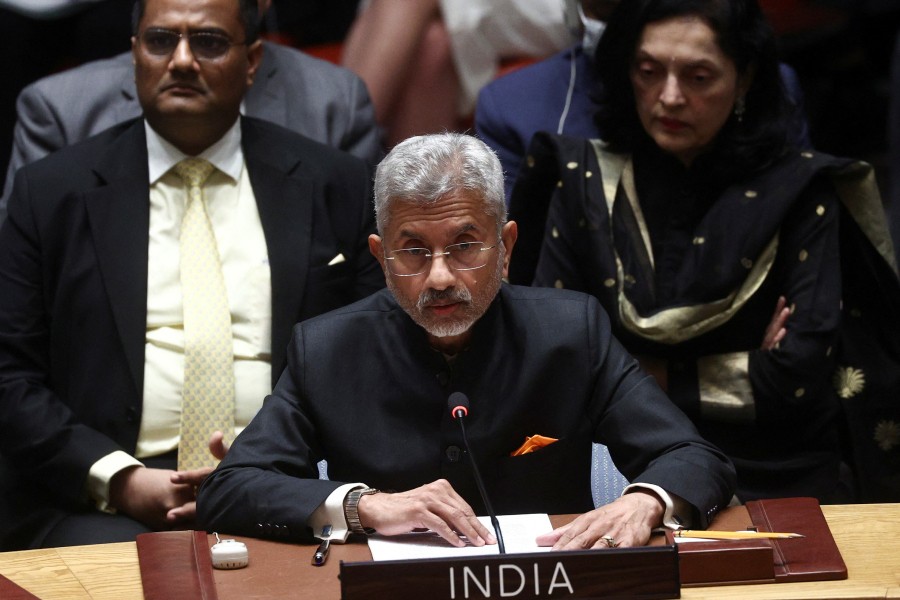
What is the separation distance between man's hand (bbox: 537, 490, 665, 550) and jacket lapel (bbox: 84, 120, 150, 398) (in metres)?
1.15

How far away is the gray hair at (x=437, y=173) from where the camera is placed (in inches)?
93.8

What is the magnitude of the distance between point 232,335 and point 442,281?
812 millimetres

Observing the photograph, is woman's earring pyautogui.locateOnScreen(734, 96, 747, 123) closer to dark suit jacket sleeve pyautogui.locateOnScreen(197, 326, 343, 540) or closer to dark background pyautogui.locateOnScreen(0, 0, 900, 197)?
dark suit jacket sleeve pyautogui.locateOnScreen(197, 326, 343, 540)

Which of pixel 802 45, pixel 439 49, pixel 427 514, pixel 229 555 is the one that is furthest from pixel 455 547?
pixel 802 45

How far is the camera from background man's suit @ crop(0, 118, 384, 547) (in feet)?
9.65

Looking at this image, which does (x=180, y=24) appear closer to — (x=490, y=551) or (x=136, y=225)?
(x=136, y=225)

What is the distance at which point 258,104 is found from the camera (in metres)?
3.58

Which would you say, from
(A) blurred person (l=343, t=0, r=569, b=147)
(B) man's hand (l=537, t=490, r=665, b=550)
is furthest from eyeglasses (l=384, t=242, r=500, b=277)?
(A) blurred person (l=343, t=0, r=569, b=147)

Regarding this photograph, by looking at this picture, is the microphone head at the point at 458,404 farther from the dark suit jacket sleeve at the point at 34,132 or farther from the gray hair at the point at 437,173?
the dark suit jacket sleeve at the point at 34,132

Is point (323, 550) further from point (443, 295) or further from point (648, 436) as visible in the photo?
point (648, 436)

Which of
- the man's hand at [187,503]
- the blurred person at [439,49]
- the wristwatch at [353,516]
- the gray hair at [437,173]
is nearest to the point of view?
the wristwatch at [353,516]

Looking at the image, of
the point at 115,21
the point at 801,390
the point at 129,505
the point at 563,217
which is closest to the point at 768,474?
the point at 801,390

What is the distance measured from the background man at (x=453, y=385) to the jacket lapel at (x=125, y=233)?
23.3 inches

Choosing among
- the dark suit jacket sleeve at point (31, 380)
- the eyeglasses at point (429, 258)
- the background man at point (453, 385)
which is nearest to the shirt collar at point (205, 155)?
the dark suit jacket sleeve at point (31, 380)
